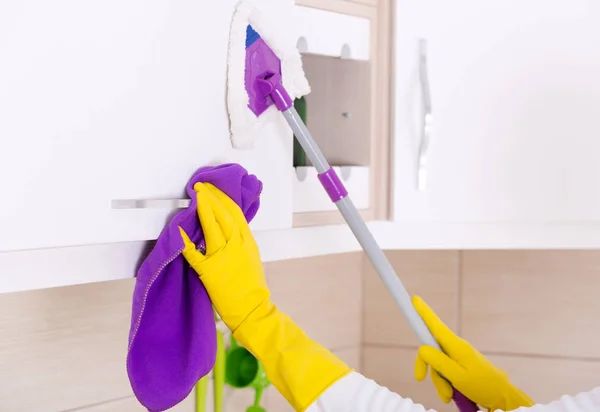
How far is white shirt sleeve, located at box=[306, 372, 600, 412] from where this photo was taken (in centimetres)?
86

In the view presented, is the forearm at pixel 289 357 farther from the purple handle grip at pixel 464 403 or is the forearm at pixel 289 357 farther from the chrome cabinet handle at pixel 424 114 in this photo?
the chrome cabinet handle at pixel 424 114

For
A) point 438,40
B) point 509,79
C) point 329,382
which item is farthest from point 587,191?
point 329,382

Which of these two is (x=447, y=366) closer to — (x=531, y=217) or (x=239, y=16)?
(x=531, y=217)

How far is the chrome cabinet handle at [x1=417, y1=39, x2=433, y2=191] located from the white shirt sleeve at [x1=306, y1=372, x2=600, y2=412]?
42 cm

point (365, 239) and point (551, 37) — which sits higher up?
point (551, 37)

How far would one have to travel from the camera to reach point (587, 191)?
1203mm

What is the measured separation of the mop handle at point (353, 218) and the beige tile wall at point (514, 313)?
47cm

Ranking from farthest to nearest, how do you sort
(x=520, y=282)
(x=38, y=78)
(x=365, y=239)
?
(x=520, y=282) → (x=365, y=239) → (x=38, y=78)

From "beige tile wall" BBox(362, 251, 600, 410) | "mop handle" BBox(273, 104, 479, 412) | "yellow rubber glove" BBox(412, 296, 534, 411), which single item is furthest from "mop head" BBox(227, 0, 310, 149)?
"beige tile wall" BBox(362, 251, 600, 410)

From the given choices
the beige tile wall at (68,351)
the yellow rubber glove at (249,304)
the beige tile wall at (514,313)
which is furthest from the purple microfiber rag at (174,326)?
the beige tile wall at (514,313)

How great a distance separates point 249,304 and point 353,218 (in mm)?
208

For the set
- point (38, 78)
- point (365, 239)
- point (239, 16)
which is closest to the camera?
point (38, 78)

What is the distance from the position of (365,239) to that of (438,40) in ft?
1.23

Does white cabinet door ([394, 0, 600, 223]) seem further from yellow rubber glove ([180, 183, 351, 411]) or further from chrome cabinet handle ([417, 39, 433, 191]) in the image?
yellow rubber glove ([180, 183, 351, 411])
